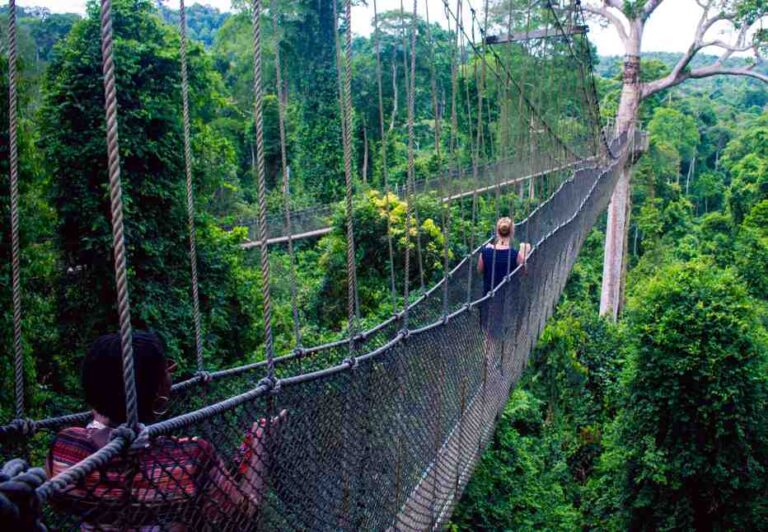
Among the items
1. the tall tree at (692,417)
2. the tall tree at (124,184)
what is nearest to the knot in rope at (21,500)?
the tall tree at (124,184)

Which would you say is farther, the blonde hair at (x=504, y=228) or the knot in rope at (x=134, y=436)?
the blonde hair at (x=504, y=228)

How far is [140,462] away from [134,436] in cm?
5

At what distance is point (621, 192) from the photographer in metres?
11.4

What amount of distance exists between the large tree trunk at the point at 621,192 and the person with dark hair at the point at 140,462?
10.5 metres

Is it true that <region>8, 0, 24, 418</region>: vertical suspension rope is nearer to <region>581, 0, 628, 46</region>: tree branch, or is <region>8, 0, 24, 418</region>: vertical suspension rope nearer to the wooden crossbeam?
the wooden crossbeam

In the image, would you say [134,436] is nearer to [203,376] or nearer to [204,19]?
[203,376]

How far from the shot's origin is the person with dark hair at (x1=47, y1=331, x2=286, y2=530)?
78cm

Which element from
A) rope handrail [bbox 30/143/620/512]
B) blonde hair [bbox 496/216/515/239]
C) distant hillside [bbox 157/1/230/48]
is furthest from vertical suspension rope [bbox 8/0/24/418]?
distant hillside [bbox 157/1/230/48]

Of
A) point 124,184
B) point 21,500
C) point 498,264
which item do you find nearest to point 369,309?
point 124,184

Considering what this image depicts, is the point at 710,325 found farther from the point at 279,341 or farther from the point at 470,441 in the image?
the point at 470,441

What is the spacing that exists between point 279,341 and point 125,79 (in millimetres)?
3322

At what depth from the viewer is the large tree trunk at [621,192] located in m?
10.5

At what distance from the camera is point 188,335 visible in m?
6.05

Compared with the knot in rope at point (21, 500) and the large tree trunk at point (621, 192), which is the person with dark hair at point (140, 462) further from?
the large tree trunk at point (621, 192)
